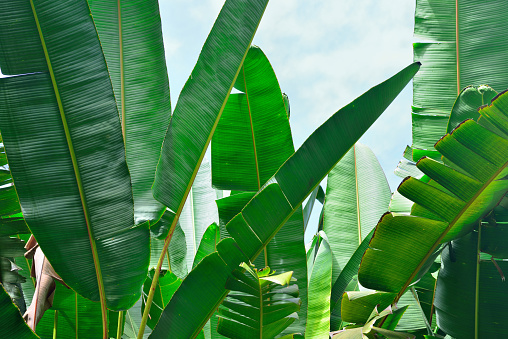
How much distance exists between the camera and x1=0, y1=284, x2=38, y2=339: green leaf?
3.09ft

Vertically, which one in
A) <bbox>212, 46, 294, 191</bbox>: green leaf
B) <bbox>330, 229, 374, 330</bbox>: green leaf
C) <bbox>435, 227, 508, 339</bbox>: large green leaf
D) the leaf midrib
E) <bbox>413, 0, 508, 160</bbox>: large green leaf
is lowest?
<bbox>330, 229, 374, 330</bbox>: green leaf

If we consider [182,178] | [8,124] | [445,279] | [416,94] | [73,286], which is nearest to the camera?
[8,124]

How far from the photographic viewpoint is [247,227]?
112 centimetres

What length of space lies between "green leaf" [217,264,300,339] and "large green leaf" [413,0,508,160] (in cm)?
85

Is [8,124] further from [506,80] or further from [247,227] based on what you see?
[506,80]

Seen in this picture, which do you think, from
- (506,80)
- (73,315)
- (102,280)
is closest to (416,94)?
(506,80)

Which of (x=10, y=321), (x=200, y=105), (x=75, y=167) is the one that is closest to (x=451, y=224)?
(x=200, y=105)

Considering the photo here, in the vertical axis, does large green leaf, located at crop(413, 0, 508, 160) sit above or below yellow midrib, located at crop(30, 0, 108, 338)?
above

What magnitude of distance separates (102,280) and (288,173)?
592 mm

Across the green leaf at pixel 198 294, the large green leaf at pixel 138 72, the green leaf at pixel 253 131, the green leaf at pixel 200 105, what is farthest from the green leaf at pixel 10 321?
the green leaf at pixel 253 131

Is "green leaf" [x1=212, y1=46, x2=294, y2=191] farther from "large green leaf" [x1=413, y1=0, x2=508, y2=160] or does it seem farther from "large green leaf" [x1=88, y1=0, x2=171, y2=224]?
"large green leaf" [x1=413, y1=0, x2=508, y2=160]

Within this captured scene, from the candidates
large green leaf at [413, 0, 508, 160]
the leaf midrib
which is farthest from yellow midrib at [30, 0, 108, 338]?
large green leaf at [413, 0, 508, 160]

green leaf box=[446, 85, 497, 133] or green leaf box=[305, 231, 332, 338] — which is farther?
green leaf box=[305, 231, 332, 338]

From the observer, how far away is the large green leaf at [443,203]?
113cm
